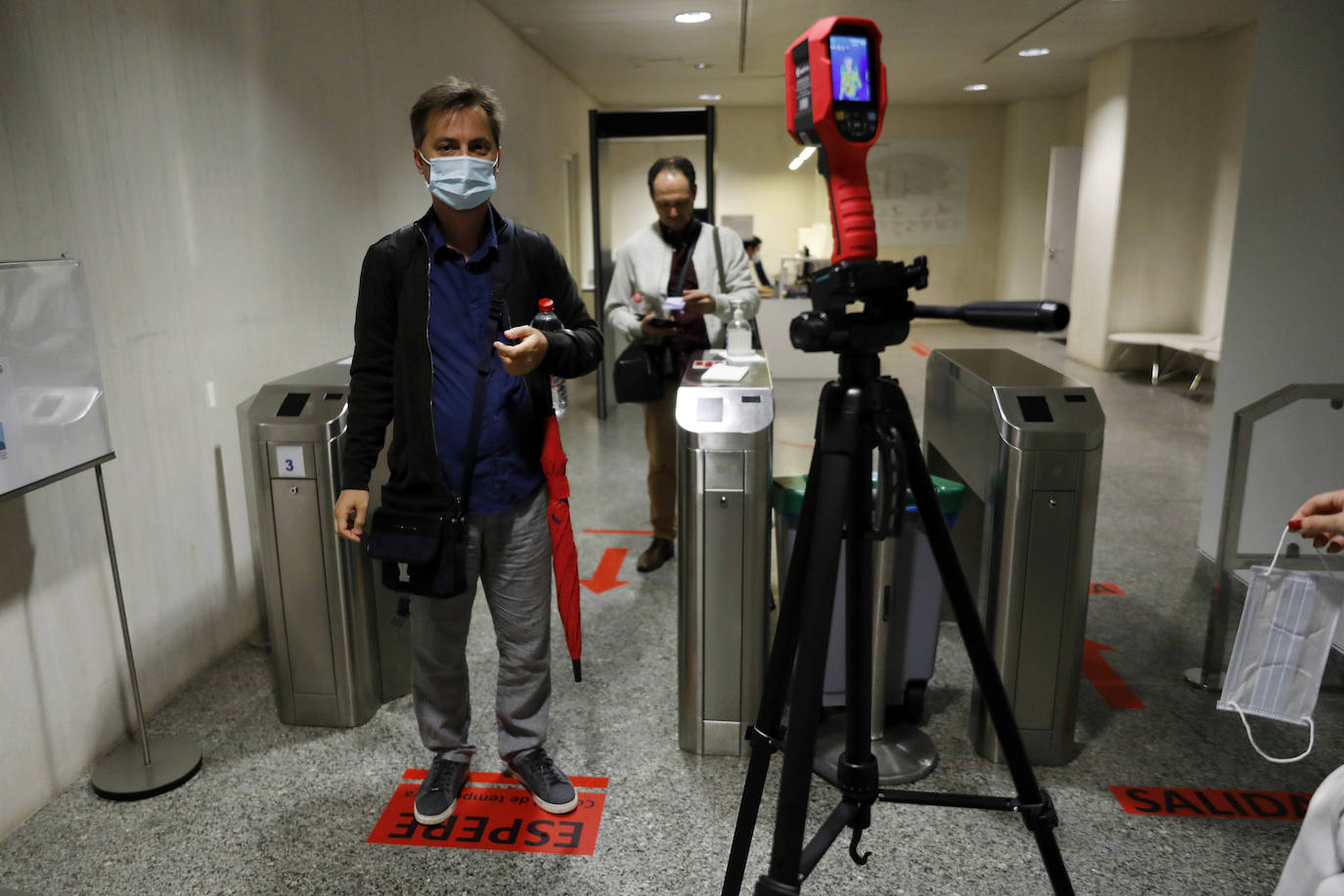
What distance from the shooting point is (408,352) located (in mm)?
1800

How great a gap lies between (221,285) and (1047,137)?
10695 millimetres

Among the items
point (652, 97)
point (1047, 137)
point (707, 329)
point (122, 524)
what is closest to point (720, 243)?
point (707, 329)

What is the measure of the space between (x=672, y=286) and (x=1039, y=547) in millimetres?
1685

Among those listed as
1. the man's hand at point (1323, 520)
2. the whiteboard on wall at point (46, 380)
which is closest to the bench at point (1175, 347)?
the man's hand at point (1323, 520)

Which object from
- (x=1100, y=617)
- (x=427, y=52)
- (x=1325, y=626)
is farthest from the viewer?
(x=427, y=52)

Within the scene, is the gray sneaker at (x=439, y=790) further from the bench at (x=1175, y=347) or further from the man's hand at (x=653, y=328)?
the bench at (x=1175, y=347)

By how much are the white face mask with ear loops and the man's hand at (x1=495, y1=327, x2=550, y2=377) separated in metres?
1.33

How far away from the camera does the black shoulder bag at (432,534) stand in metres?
1.81

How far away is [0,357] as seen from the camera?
1814mm

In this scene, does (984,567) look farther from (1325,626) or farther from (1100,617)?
(1100,617)

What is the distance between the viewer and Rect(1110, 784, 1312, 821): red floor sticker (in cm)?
204

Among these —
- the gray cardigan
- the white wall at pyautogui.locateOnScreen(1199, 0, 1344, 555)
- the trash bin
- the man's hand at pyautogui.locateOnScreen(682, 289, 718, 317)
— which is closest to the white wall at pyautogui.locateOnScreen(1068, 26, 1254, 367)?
the white wall at pyautogui.locateOnScreen(1199, 0, 1344, 555)

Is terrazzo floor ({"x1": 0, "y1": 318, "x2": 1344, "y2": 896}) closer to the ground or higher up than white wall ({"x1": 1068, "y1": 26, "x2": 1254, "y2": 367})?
closer to the ground

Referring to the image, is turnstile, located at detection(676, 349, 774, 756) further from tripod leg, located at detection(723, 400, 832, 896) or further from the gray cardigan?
the gray cardigan
